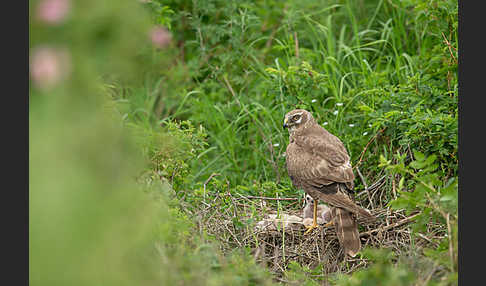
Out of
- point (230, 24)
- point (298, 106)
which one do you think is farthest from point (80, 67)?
point (230, 24)

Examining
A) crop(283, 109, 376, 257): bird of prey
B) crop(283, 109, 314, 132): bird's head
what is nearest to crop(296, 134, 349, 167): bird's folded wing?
crop(283, 109, 376, 257): bird of prey

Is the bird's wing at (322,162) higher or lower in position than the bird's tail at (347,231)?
higher

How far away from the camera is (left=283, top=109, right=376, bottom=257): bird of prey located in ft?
16.3

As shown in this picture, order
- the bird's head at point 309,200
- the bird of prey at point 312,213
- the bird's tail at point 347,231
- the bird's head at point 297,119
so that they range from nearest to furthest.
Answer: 1. the bird's tail at point 347,231
2. the bird of prey at point 312,213
3. the bird's head at point 309,200
4. the bird's head at point 297,119

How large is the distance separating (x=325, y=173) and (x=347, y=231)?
0.57 meters

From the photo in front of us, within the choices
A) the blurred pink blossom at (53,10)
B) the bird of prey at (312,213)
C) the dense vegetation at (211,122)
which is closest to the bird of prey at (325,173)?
the bird of prey at (312,213)

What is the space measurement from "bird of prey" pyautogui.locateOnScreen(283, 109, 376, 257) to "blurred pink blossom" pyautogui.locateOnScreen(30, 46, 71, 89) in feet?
9.19

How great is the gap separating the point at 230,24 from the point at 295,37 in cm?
84

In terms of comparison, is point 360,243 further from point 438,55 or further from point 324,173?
point 438,55

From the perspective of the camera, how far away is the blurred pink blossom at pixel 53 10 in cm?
301

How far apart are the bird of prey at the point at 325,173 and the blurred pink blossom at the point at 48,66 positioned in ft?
9.19

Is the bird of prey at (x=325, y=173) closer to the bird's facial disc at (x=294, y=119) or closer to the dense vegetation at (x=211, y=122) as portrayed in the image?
the bird's facial disc at (x=294, y=119)

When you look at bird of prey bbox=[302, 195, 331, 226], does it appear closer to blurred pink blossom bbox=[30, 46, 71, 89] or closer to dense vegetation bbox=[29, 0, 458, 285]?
dense vegetation bbox=[29, 0, 458, 285]

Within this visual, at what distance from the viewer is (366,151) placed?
19.7 feet
